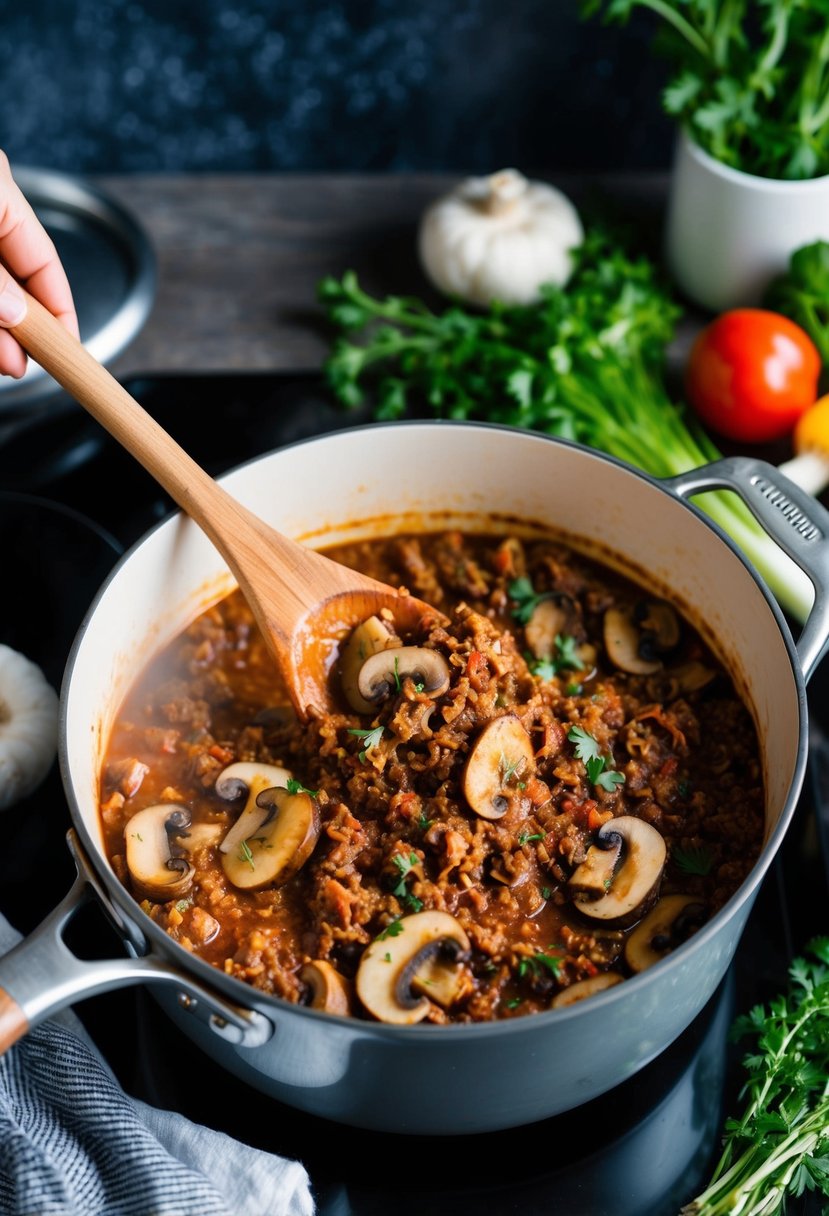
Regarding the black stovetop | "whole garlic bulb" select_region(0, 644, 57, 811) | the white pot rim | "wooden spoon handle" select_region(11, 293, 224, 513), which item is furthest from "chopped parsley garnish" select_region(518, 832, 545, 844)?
the white pot rim

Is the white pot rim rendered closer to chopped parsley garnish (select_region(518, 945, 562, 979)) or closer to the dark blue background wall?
the dark blue background wall

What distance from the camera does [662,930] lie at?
2281mm

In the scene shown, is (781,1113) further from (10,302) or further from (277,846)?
(10,302)

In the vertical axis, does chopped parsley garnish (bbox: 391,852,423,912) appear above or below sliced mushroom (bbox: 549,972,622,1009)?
above

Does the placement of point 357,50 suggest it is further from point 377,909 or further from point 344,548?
point 377,909

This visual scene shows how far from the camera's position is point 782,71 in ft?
11.4

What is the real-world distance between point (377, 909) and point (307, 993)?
20 centimetres

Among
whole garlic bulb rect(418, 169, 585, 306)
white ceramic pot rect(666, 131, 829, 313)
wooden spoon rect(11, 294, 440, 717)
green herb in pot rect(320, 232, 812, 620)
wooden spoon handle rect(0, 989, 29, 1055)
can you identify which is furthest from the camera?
whole garlic bulb rect(418, 169, 585, 306)

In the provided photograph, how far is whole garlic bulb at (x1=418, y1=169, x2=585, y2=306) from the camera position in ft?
12.1

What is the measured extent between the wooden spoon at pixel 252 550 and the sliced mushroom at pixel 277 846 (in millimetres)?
245

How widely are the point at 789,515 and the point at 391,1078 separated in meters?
1.36

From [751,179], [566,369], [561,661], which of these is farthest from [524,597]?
[751,179]

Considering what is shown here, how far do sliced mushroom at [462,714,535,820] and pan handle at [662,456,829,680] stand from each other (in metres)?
0.56

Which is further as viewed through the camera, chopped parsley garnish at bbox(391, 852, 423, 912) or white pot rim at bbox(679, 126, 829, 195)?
white pot rim at bbox(679, 126, 829, 195)
